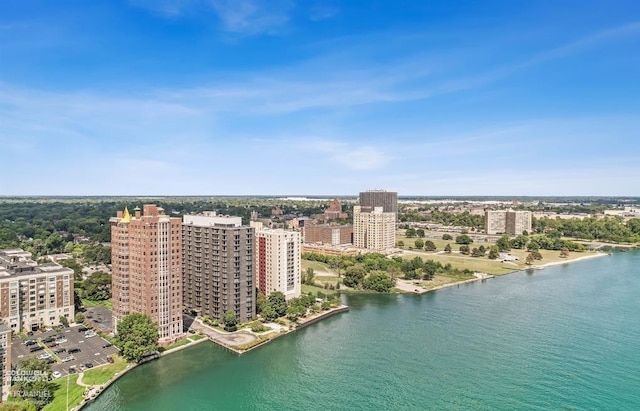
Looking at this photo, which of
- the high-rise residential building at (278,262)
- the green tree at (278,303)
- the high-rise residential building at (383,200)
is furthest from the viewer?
the high-rise residential building at (383,200)

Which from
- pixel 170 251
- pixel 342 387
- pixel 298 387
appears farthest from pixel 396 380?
pixel 170 251

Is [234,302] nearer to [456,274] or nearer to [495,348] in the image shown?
[495,348]

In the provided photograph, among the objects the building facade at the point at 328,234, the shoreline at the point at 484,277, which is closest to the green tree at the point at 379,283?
the shoreline at the point at 484,277

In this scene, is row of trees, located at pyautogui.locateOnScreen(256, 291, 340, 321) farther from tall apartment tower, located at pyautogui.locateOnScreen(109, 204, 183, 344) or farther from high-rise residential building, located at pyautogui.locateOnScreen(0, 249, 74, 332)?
high-rise residential building, located at pyautogui.locateOnScreen(0, 249, 74, 332)

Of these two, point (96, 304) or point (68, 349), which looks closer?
point (68, 349)

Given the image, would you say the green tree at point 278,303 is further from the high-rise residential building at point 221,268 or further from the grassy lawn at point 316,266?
the grassy lawn at point 316,266

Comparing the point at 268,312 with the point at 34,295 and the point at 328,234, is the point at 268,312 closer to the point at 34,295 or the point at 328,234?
the point at 34,295

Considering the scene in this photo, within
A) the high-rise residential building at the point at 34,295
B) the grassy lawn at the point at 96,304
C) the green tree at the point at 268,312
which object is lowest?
the grassy lawn at the point at 96,304

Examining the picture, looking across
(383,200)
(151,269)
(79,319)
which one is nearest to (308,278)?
(151,269)
